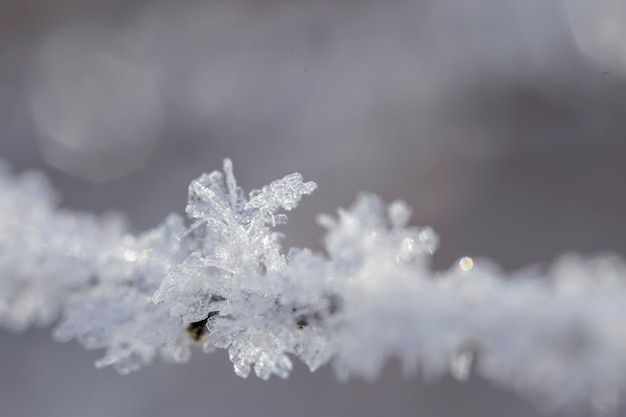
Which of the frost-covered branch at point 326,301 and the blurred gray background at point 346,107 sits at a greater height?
the blurred gray background at point 346,107

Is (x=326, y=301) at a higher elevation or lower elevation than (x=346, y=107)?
lower

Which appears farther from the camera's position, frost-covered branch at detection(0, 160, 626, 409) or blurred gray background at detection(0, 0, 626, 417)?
blurred gray background at detection(0, 0, 626, 417)

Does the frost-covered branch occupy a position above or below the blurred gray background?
below

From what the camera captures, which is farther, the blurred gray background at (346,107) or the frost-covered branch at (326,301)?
the blurred gray background at (346,107)

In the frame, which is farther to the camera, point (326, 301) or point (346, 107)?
point (346, 107)
